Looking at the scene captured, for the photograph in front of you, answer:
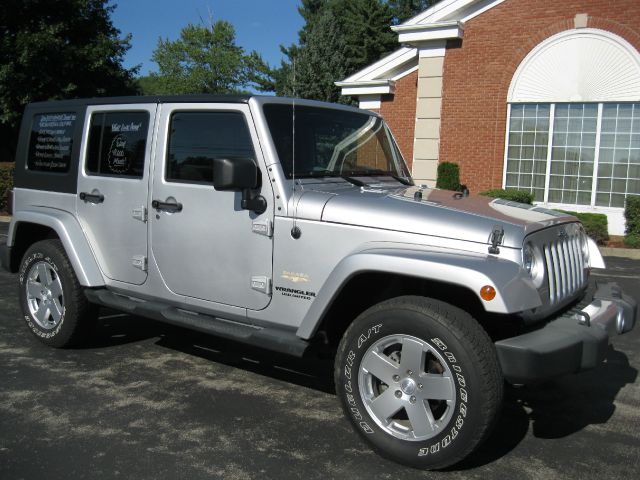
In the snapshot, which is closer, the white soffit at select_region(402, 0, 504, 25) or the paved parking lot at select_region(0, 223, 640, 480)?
the paved parking lot at select_region(0, 223, 640, 480)

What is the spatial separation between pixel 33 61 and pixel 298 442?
78.5ft

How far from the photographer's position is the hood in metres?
3.37

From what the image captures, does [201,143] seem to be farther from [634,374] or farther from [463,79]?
[463,79]

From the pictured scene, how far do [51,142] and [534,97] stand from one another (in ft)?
40.2

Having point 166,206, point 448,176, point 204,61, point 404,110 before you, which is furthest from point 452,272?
point 204,61

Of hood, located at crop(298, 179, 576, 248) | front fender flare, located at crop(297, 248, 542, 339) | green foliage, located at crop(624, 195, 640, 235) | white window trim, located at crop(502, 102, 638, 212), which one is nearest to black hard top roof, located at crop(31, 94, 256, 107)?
hood, located at crop(298, 179, 576, 248)

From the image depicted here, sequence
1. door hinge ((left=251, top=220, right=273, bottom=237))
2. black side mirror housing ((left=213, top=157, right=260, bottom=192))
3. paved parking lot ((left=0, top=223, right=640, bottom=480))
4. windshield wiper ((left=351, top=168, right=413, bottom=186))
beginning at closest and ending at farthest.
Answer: paved parking lot ((left=0, top=223, right=640, bottom=480)), black side mirror housing ((left=213, top=157, right=260, bottom=192)), door hinge ((left=251, top=220, right=273, bottom=237)), windshield wiper ((left=351, top=168, right=413, bottom=186))

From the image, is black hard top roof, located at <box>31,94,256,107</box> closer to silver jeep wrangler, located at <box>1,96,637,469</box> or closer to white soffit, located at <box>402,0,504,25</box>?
silver jeep wrangler, located at <box>1,96,637,469</box>

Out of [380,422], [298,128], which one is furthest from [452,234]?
[298,128]

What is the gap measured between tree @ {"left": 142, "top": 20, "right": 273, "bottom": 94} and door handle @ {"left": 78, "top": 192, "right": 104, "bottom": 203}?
36957 mm

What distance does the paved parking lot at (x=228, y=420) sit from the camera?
3.37 m

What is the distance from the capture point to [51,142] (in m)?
5.48

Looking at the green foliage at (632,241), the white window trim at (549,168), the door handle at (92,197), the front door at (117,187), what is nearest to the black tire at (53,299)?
the front door at (117,187)

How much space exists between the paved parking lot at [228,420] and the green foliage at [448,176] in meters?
9.70
